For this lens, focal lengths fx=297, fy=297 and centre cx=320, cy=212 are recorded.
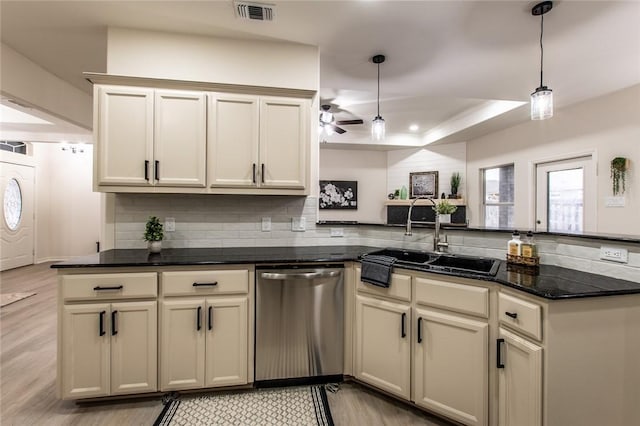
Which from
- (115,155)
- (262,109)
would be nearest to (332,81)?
(262,109)

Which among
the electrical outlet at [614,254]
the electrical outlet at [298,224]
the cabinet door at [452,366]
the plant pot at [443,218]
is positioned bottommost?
the cabinet door at [452,366]

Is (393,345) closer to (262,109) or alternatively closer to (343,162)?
(262,109)

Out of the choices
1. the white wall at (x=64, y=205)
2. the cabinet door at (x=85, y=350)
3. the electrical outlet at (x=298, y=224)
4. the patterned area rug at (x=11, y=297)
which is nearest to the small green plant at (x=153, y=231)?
the cabinet door at (x=85, y=350)

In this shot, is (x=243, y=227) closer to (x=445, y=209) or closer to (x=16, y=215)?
(x=445, y=209)

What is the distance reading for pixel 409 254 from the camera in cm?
234

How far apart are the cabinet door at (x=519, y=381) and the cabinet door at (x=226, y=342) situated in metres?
1.54

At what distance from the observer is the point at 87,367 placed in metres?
1.88

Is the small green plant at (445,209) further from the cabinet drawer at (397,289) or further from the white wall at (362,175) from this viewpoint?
the white wall at (362,175)

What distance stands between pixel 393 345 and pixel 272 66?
2430 mm

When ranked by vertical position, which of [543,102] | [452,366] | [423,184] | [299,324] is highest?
[543,102]

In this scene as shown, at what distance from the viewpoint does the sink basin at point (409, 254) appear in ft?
7.45

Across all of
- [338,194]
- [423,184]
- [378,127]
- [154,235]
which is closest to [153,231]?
[154,235]

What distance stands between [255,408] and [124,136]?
214cm

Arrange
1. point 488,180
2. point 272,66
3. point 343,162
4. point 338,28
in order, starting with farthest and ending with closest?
point 343,162 < point 488,180 < point 272,66 < point 338,28
